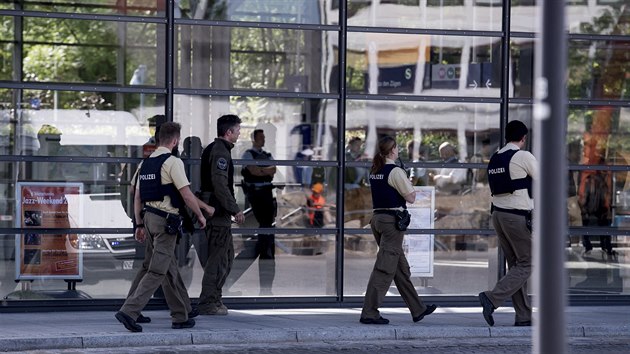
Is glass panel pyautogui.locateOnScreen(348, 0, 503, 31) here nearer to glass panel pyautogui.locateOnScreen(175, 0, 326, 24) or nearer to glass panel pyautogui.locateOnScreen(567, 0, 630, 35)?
glass panel pyautogui.locateOnScreen(175, 0, 326, 24)

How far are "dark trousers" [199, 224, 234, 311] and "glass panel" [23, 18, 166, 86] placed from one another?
1866 millimetres

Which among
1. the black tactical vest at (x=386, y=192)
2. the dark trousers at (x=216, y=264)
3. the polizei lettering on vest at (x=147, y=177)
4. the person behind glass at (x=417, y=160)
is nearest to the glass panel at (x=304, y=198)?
the person behind glass at (x=417, y=160)

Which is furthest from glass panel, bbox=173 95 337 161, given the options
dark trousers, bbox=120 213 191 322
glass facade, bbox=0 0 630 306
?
dark trousers, bbox=120 213 191 322

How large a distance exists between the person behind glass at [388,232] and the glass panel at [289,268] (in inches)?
62.1

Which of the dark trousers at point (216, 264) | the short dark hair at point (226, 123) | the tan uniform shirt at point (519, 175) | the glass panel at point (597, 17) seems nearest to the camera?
the tan uniform shirt at point (519, 175)

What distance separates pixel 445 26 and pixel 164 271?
4641 millimetres

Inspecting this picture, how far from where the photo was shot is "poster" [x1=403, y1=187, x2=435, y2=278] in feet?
44.0

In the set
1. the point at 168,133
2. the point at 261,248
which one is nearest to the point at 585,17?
the point at 261,248

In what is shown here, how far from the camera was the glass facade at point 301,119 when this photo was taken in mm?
12562

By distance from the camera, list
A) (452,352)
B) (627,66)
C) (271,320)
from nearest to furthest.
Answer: (452,352)
(271,320)
(627,66)

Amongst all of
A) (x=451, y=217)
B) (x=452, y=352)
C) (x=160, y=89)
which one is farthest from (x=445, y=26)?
(x=452, y=352)

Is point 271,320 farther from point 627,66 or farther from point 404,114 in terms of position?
point 627,66

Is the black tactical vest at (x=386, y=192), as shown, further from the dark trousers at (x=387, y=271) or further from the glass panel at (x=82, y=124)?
the glass panel at (x=82, y=124)

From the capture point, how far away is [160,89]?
12.7 metres
